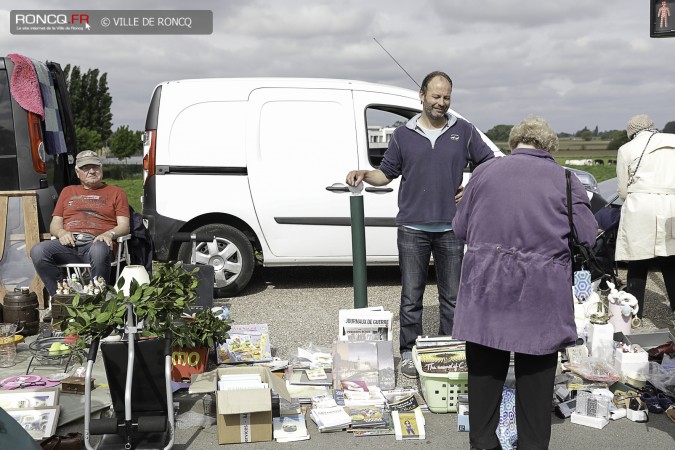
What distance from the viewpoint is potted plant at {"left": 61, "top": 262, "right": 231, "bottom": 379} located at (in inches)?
164

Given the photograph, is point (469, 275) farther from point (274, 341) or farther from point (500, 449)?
point (274, 341)

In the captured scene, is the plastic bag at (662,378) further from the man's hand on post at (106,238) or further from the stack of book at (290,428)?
the man's hand on post at (106,238)

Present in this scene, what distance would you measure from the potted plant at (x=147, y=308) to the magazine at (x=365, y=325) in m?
0.93

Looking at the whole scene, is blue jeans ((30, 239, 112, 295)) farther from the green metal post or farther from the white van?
the green metal post

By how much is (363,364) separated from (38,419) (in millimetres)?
1985

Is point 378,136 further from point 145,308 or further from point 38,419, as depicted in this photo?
point 38,419

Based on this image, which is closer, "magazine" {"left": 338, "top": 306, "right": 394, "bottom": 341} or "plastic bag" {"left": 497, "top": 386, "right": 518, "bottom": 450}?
"plastic bag" {"left": 497, "top": 386, "right": 518, "bottom": 450}

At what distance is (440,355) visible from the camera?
185 inches

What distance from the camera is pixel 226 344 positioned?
5.44 meters

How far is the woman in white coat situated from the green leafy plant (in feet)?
12.2

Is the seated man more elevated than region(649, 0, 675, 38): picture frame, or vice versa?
region(649, 0, 675, 38): picture frame

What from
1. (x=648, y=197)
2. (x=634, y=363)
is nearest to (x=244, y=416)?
(x=634, y=363)

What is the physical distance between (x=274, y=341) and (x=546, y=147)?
3.24 meters

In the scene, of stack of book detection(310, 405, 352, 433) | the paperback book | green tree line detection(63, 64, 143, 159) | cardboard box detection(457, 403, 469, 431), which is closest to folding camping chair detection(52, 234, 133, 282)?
stack of book detection(310, 405, 352, 433)
